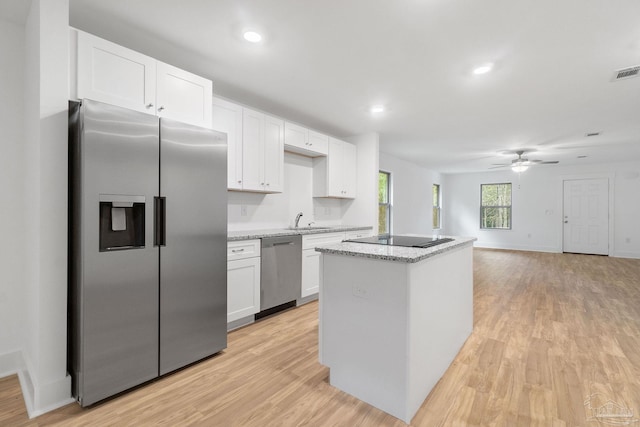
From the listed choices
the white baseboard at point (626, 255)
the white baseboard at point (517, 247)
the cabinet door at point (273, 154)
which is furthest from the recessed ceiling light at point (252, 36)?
the white baseboard at point (626, 255)

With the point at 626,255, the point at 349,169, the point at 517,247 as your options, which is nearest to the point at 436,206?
the point at 517,247

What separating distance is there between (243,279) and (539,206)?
9.16 m

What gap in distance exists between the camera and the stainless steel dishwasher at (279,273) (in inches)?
124

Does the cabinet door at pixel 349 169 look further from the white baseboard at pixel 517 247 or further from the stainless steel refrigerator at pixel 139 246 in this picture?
the white baseboard at pixel 517 247

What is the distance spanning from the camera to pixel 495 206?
9422mm

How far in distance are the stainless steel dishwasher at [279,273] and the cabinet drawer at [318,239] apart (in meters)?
0.12

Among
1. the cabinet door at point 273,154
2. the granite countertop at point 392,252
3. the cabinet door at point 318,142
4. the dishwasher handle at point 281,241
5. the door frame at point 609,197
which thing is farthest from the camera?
the door frame at point 609,197

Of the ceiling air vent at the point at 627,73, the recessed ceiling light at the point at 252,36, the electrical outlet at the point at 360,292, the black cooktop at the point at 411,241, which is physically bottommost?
the electrical outlet at the point at 360,292

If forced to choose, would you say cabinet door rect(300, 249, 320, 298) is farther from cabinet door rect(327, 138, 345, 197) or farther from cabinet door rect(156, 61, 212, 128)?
cabinet door rect(156, 61, 212, 128)

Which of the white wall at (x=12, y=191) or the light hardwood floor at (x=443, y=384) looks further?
the white wall at (x=12, y=191)

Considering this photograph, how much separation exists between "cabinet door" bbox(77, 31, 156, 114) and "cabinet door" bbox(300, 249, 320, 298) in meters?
2.22

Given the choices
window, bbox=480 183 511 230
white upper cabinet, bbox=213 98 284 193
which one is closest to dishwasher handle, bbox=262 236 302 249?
white upper cabinet, bbox=213 98 284 193

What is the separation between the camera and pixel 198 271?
2209mm

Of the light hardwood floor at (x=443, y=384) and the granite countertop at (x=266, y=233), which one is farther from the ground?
the granite countertop at (x=266, y=233)
